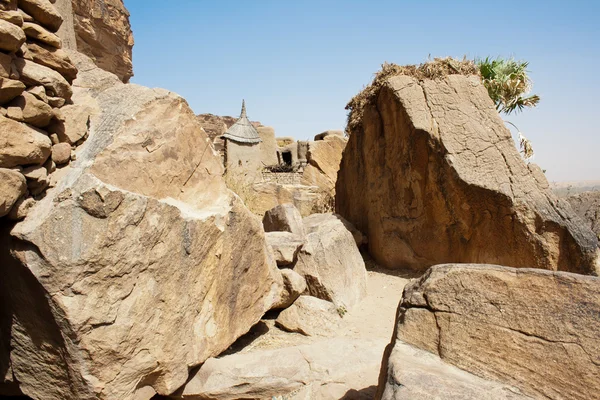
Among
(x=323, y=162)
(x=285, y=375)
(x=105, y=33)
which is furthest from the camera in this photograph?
(x=323, y=162)

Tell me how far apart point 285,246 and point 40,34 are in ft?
8.87

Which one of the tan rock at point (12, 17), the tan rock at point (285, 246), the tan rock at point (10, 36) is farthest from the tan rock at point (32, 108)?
the tan rock at point (285, 246)

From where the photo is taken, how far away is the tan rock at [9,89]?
6.40 ft

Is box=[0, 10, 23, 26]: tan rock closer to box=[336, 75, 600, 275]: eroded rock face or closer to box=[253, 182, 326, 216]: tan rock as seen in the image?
box=[336, 75, 600, 275]: eroded rock face

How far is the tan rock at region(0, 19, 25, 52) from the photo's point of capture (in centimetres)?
189

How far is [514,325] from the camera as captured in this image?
182cm

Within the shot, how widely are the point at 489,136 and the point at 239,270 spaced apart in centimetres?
363

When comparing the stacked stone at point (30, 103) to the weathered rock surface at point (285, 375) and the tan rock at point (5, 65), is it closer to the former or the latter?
the tan rock at point (5, 65)

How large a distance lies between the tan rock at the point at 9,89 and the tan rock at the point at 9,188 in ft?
1.13

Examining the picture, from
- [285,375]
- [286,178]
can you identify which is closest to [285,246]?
[285,375]

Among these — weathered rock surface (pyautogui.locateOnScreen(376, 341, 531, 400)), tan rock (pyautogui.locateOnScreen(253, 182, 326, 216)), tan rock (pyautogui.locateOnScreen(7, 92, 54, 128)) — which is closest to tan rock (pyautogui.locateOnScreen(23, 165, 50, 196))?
tan rock (pyautogui.locateOnScreen(7, 92, 54, 128))

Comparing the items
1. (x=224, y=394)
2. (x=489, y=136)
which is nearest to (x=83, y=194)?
(x=224, y=394)

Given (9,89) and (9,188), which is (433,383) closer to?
(9,188)

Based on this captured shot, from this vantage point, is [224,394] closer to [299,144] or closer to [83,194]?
Result: [83,194]
